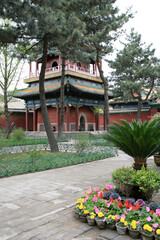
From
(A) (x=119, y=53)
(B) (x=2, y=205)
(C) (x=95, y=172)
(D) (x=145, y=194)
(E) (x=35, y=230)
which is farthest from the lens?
(A) (x=119, y=53)

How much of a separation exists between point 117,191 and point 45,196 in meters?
1.53

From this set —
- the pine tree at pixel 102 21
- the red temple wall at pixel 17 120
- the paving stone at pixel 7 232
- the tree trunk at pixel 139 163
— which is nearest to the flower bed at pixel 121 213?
the paving stone at pixel 7 232

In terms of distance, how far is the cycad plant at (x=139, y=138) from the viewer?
452 centimetres


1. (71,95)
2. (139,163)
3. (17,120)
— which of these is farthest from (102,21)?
(17,120)

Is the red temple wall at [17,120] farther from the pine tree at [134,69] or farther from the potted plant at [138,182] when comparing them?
the potted plant at [138,182]

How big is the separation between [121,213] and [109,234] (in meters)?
0.42

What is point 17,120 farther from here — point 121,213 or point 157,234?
point 157,234

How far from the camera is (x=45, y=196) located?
4734mm

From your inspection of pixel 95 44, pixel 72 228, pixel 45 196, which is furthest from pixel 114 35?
pixel 72 228

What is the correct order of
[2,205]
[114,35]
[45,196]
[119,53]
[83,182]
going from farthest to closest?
[119,53] → [114,35] → [83,182] → [45,196] → [2,205]

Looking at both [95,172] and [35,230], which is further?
[95,172]

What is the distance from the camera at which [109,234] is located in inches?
120

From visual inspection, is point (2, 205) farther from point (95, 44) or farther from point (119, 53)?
point (119, 53)

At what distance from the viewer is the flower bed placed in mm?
2952
